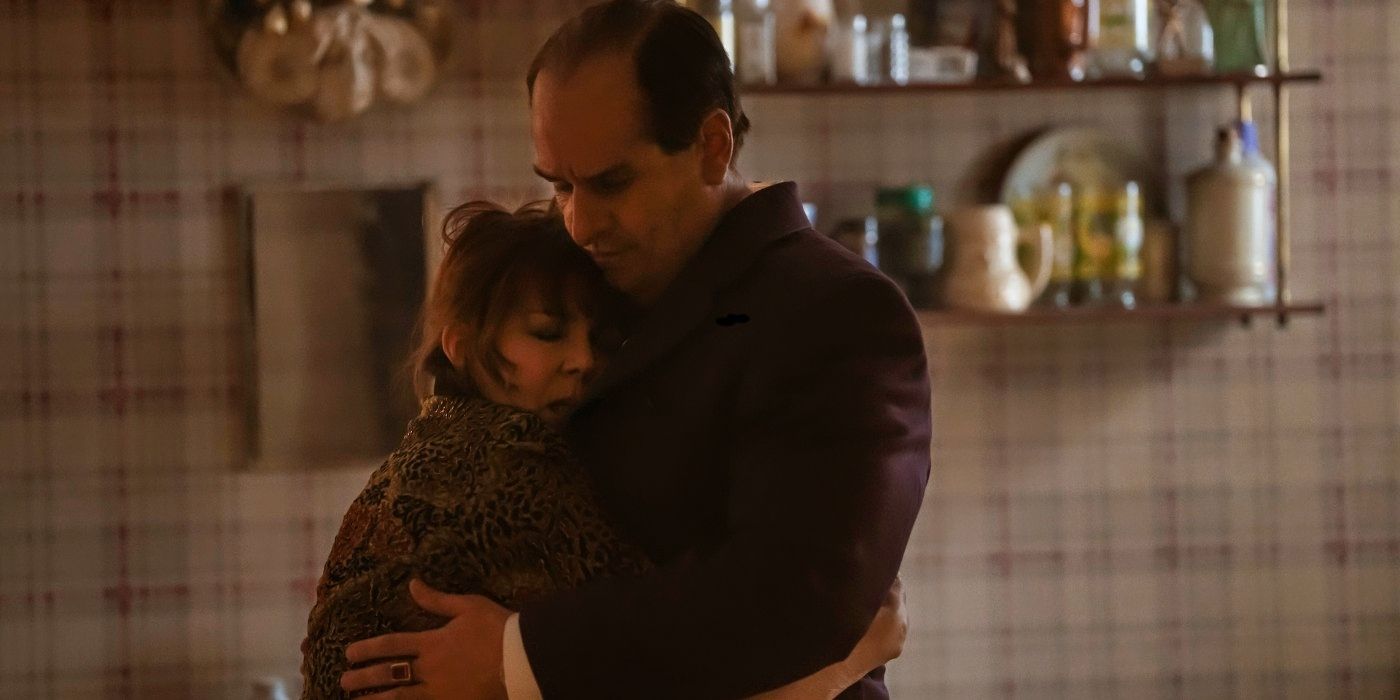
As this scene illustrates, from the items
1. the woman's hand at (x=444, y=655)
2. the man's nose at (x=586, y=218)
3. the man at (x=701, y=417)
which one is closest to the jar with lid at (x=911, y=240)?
the man at (x=701, y=417)

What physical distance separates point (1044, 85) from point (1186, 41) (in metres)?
0.25

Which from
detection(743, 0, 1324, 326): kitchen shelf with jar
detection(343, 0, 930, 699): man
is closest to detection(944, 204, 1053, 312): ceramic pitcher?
detection(743, 0, 1324, 326): kitchen shelf with jar

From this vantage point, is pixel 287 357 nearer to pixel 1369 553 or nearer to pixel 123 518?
pixel 123 518

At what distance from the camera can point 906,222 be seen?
234 centimetres

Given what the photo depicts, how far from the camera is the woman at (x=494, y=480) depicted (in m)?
1.24

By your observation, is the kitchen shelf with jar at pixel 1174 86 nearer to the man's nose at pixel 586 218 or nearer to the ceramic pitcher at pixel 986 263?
the ceramic pitcher at pixel 986 263

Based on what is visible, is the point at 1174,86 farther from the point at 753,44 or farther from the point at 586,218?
the point at 586,218

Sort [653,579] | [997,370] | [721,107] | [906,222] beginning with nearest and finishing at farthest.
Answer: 1. [653,579]
2. [721,107]
3. [906,222]
4. [997,370]

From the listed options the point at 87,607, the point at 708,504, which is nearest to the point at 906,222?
the point at 708,504

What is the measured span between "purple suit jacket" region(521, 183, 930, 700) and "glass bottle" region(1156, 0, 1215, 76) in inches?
51.3

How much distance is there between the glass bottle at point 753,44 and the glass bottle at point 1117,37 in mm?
499

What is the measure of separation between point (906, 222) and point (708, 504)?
1.19 metres

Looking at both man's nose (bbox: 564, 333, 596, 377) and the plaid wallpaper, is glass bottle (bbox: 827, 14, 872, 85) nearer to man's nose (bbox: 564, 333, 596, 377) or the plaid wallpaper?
the plaid wallpaper

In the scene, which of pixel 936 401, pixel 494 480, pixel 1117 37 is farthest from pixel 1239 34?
pixel 494 480
